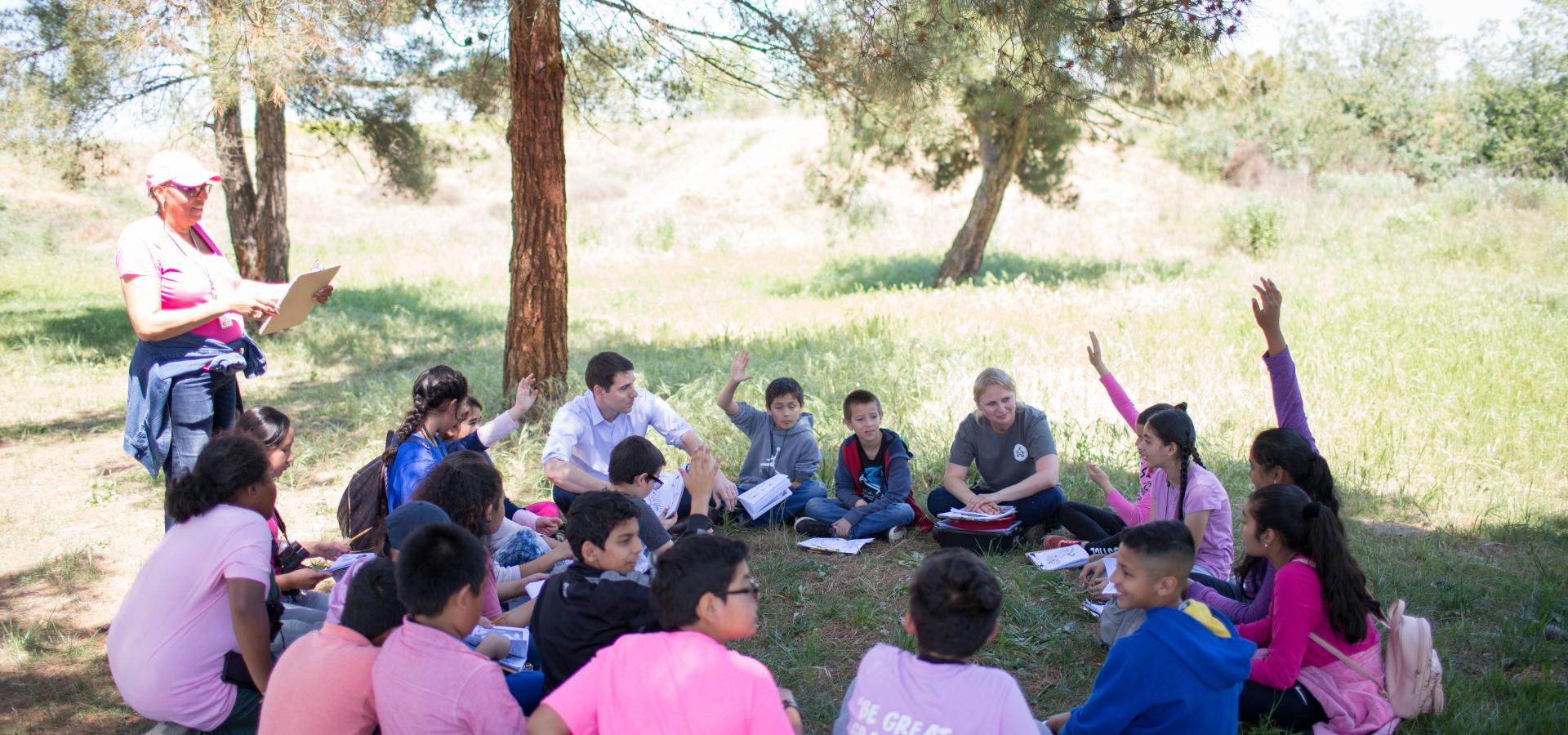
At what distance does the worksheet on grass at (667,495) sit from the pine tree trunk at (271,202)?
855 cm

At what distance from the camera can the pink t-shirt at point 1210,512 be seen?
3.96m

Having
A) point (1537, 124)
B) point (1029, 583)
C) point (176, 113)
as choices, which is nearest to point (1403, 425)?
point (1029, 583)

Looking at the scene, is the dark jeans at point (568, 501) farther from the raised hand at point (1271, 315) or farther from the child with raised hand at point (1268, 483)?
the raised hand at point (1271, 315)

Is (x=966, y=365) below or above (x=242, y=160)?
below

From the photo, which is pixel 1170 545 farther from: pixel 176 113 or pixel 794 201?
pixel 794 201

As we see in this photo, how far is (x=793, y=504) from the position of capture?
17.6ft

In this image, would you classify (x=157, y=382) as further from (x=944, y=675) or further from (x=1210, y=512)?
(x=1210, y=512)

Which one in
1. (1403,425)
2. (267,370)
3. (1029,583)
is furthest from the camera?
(267,370)

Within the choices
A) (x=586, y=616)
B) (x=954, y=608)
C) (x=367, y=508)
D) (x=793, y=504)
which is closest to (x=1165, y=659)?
(x=954, y=608)

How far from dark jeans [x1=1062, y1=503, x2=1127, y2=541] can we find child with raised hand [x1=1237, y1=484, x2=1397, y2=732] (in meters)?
1.62

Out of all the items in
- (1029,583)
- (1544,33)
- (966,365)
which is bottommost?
(1029,583)

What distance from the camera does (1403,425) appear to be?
21.4ft

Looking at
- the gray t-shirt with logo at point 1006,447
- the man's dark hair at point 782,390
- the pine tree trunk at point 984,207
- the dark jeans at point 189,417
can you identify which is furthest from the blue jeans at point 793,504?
the pine tree trunk at point 984,207

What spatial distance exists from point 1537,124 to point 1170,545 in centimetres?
2331
